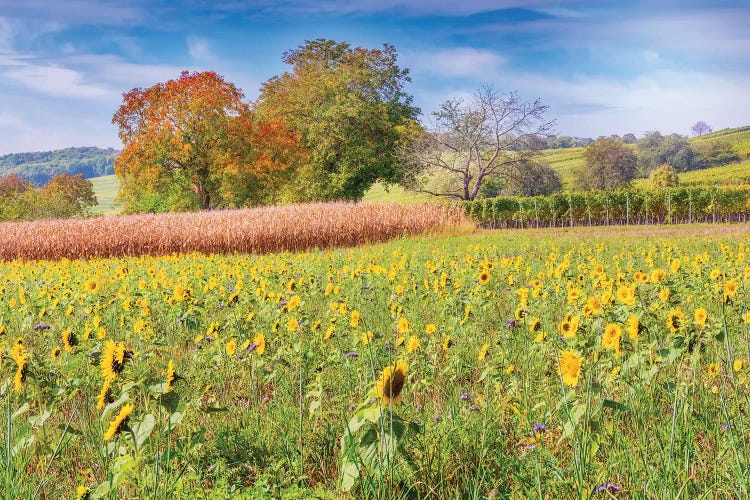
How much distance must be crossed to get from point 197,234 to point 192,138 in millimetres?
18266

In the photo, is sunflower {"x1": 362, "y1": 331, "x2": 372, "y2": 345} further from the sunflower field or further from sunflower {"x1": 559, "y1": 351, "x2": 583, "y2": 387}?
sunflower {"x1": 559, "y1": 351, "x2": 583, "y2": 387}

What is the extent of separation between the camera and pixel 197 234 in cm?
1653

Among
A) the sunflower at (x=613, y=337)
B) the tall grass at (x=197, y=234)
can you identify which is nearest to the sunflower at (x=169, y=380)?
the sunflower at (x=613, y=337)

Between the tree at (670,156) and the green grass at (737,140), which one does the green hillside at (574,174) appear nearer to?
the green grass at (737,140)

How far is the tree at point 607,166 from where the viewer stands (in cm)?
6525

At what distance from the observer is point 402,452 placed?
1.80m

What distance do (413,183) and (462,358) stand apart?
36551mm

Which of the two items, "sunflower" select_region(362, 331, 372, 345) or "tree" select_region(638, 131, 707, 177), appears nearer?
"sunflower" select_region(362, 331, 372, 345)

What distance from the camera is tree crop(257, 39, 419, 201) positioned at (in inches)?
1464

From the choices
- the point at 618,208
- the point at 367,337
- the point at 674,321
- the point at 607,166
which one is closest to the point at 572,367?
the point at 367,337

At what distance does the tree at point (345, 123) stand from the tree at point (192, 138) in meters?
3.52

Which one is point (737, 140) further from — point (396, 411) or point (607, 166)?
point (396, 411)

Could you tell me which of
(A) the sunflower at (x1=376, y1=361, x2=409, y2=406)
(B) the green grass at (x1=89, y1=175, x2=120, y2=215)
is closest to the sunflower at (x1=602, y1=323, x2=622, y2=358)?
(A) the sunflower at (x1=376, y1=361, x2=409, y2=406)

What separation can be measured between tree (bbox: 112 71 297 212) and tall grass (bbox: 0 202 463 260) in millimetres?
14512
